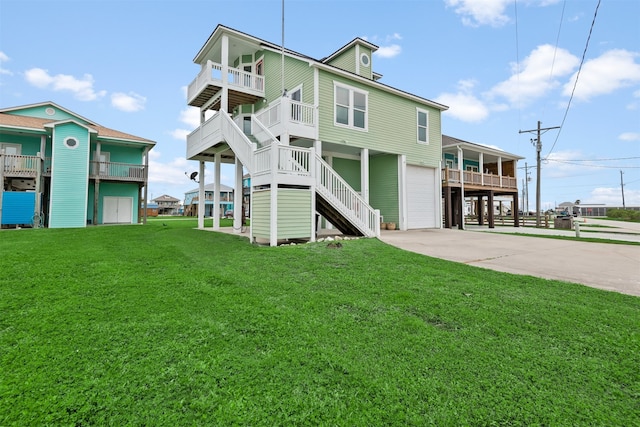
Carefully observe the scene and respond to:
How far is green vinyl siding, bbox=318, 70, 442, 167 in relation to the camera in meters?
11.6

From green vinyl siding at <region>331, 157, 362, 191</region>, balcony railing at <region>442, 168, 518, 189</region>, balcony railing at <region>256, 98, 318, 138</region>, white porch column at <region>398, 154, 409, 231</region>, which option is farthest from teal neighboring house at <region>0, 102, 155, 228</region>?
balcony railing at <region>442, 168, 518, 189</region>

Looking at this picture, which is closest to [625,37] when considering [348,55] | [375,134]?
[375,134]

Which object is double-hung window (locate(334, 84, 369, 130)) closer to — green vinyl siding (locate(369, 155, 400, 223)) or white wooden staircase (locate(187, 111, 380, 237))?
green vinyl siding (locate(369, 155, 400, 223))

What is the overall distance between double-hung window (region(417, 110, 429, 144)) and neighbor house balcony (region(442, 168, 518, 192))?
2.23m

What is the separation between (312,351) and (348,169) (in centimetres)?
1297

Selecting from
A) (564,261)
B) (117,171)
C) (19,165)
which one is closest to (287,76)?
(564,261)

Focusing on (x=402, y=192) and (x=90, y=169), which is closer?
(x=402, y=192)

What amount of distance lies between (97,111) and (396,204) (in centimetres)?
2252

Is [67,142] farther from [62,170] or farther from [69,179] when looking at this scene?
[69,179]

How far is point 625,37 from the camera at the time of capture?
28.6 feet

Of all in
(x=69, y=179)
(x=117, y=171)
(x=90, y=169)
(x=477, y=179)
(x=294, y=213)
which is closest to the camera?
(x=294, y=213)

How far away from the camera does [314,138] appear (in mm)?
11148

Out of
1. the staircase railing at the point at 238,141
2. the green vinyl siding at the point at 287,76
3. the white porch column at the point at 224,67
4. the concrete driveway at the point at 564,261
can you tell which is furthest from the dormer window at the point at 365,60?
the concrete driveway at the point at 564,261

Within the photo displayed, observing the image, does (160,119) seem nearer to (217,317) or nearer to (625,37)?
(217,317)
